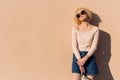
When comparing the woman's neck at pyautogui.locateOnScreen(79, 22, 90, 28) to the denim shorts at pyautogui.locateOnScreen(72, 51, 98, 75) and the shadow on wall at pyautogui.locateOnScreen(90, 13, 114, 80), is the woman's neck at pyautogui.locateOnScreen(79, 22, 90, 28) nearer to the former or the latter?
the shadow on wall at pyautogui.locateOnScreen(90, 13, 114, 80)

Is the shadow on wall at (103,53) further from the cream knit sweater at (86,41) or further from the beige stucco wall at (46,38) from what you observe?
the cream knit sweater at (86,41)

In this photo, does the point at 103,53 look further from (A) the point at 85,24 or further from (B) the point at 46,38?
(B) the point at 46,38

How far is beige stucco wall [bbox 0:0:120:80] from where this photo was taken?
416cm

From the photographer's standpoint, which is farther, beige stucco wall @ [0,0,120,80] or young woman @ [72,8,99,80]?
beige stucco wall @ [0,0,120,80]

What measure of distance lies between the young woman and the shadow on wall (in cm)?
11

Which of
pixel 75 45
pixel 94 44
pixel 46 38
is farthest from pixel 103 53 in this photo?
pixel 46 38

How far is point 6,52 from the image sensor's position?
4195mm

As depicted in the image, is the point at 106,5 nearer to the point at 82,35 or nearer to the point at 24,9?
the point at 82,35

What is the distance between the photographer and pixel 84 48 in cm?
403

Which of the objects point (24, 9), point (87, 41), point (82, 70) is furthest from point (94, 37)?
point (24, 9)

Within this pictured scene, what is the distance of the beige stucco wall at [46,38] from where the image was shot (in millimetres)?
4156

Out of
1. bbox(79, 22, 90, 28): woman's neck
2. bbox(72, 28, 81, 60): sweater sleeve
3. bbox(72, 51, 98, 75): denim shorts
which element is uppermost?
bbox(79, 22, 90, 28): woman's neck

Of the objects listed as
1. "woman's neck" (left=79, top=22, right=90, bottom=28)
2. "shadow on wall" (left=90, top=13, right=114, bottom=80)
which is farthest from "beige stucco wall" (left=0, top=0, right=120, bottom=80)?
"woman's neck" (left=79, top=22, right=90, bottom=28)

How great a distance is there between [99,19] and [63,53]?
48 centimetres
